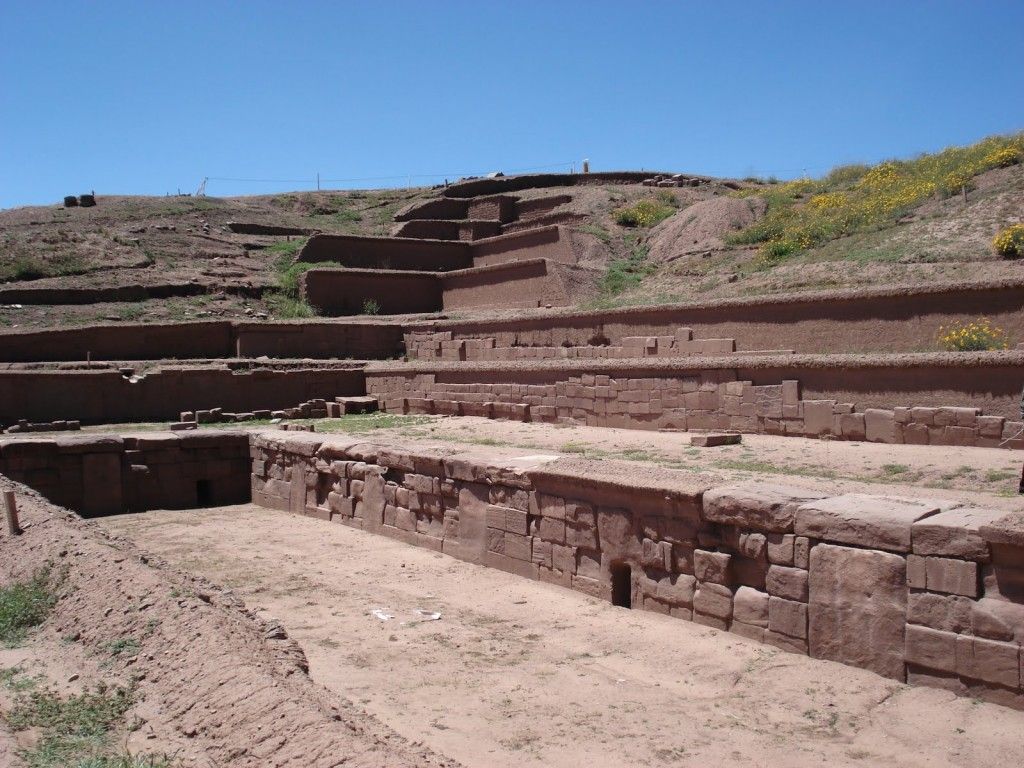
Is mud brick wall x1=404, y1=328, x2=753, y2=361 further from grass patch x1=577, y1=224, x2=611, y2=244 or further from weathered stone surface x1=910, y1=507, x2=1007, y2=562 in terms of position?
weathered stone surface x1=910, y1=507, x2=1007, y2=562

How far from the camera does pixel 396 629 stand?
654 centimetres

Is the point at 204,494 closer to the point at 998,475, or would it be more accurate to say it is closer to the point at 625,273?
the point at 998,475

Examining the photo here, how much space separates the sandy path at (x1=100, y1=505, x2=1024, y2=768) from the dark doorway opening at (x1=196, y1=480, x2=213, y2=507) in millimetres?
4787

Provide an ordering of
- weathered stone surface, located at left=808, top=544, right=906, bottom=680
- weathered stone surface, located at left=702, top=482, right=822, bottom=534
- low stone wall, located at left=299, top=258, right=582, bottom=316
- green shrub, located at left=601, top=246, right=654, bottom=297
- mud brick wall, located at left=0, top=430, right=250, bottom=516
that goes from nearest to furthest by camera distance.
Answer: weathered stone surface, located at left=808, top=544, right=906, bottom=680 → weathered stone surface, located at left=702, top=482, right=822, bottom=534 → mud brick wall, located at left=0, top=430, right=250, bottom=516 → green shrub, located at left=601, top=246, right=654, bottom=297 → low stone wall, located at left=299, top=258, right=582, bottom=316

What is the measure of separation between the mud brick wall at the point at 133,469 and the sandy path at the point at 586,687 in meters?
4.68

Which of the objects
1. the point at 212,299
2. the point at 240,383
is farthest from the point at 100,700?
the point at 212,299

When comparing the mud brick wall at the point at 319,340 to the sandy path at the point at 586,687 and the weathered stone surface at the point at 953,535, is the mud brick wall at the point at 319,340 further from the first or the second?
the weathered stone surface at the point at 953,535

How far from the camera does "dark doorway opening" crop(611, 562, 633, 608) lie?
679 centimetres

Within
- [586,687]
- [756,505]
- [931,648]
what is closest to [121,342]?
[586,687]

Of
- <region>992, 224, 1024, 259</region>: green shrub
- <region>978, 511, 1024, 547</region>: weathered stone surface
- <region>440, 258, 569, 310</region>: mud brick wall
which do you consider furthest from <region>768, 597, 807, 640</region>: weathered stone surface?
<region>440, 258, 569, 310</region>: mud brick wall

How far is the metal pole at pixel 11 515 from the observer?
771 cm

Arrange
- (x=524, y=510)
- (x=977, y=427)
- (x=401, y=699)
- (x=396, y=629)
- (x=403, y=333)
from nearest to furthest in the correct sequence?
(x=401, y=699)
(x=396, y=629)
(x=524, y=510)
(x=977, y=427)
(x=403, y=333)

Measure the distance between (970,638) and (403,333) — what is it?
65.0 feet

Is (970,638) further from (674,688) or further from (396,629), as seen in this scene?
(396,629)
